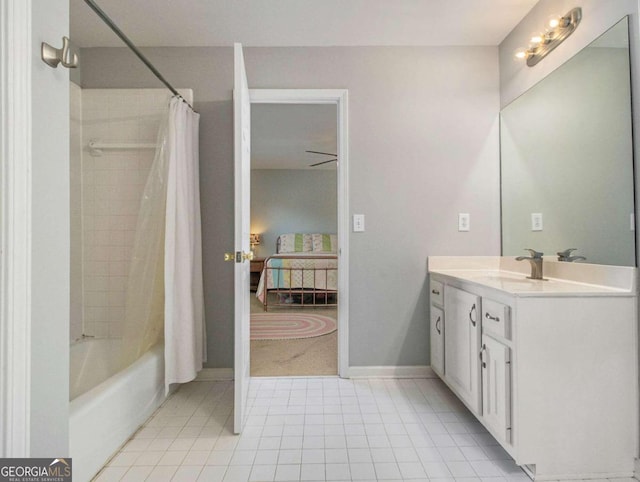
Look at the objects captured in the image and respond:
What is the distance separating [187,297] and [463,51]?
8.48 feet

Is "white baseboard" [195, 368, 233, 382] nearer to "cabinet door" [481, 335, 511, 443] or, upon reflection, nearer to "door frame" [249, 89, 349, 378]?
"door frame" [249, 89, 349, 378]

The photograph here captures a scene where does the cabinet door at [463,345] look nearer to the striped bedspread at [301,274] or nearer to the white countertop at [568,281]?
the white countertop at [568,281]

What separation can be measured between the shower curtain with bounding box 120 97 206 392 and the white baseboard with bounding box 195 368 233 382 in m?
0.22

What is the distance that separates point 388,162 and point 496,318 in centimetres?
130

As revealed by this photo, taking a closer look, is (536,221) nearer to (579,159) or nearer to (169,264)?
(579,159)

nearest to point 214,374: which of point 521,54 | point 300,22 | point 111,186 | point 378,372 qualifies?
point 378,372

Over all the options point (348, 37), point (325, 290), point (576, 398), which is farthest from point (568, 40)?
point (325, 290)

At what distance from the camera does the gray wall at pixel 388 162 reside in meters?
2.29

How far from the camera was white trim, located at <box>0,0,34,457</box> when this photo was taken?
67cm

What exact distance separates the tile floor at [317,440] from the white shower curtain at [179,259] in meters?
0.30

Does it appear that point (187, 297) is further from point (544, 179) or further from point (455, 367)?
point (544, 179)

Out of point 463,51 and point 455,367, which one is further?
point 463,51

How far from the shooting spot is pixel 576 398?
129 cm

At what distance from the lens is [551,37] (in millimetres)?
1764
